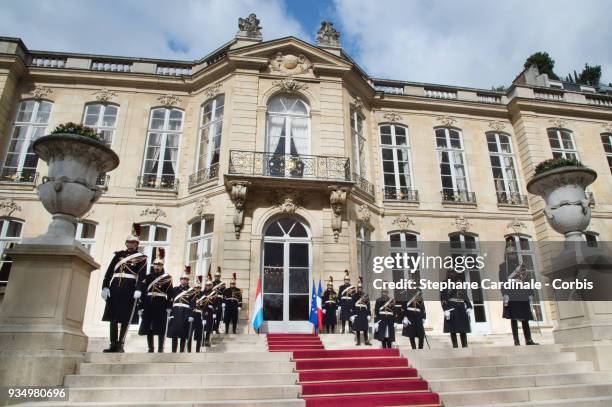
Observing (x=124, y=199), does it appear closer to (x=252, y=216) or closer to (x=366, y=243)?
(x=252, y=216)

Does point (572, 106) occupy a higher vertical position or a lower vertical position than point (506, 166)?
higher

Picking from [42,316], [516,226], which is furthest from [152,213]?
[516,226]

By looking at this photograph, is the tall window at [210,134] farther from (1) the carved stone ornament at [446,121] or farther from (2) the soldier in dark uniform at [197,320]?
(1) the carved stone ornament at [446,121]

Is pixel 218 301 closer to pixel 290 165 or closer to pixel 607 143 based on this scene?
pixel 290 165

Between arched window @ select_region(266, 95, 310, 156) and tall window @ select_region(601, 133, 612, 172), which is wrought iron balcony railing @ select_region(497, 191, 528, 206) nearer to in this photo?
tall window @ select_region(601, 133, 612, 172)

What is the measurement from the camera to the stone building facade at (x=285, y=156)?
12227 mm

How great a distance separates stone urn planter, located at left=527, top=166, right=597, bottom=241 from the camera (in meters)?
7.04

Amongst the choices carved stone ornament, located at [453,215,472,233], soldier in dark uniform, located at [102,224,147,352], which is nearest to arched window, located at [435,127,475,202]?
carved stone ornament, located at [453,215,472,233]

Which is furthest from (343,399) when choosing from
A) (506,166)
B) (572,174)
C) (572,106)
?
(572,106)

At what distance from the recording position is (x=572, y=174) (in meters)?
7.27

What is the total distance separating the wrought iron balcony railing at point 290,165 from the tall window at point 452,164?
184 inches

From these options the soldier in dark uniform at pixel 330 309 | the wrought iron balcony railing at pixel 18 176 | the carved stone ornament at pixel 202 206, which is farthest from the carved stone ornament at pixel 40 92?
the soldier in dark uniform at pixel 330 309

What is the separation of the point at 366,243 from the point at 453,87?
26.1 feet

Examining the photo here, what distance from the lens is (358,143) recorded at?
585 inches
